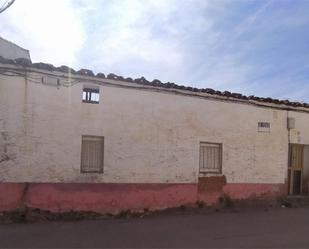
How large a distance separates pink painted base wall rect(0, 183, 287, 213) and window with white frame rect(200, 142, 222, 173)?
572 millimetres

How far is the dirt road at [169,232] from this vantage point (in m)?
10.0

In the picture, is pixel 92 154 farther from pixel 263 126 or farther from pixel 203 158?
pixel 263 126

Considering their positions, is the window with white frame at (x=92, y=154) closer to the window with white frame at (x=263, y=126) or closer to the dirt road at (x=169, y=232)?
the dirt road at (x=169, y=232)

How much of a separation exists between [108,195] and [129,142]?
57.5 inches

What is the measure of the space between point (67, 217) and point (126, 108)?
123 inches

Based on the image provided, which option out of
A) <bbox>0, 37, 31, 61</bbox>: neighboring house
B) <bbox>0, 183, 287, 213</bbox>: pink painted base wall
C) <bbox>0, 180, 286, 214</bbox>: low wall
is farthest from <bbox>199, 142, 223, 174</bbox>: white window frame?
<bbox>0, 37, 31, 61</bbox>: neighboring house

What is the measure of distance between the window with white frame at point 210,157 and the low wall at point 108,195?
1.43ft

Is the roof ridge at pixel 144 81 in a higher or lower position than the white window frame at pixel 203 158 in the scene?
higher

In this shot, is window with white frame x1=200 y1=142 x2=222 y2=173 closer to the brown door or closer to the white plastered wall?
the white plastered wall

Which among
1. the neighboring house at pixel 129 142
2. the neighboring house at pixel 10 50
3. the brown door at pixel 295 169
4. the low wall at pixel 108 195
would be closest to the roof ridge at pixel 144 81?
the neighboring house at pixel 129 142

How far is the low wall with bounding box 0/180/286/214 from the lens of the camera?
12.5 meters

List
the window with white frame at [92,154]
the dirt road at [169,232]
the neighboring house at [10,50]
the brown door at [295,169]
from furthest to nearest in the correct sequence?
the neighboring house at [10,50] → the brown door at [295,169] → the window with white frame at [92,154] → the dirt road at [169,232]

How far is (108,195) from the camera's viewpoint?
1355cm

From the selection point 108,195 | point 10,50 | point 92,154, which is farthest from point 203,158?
point 10,50
